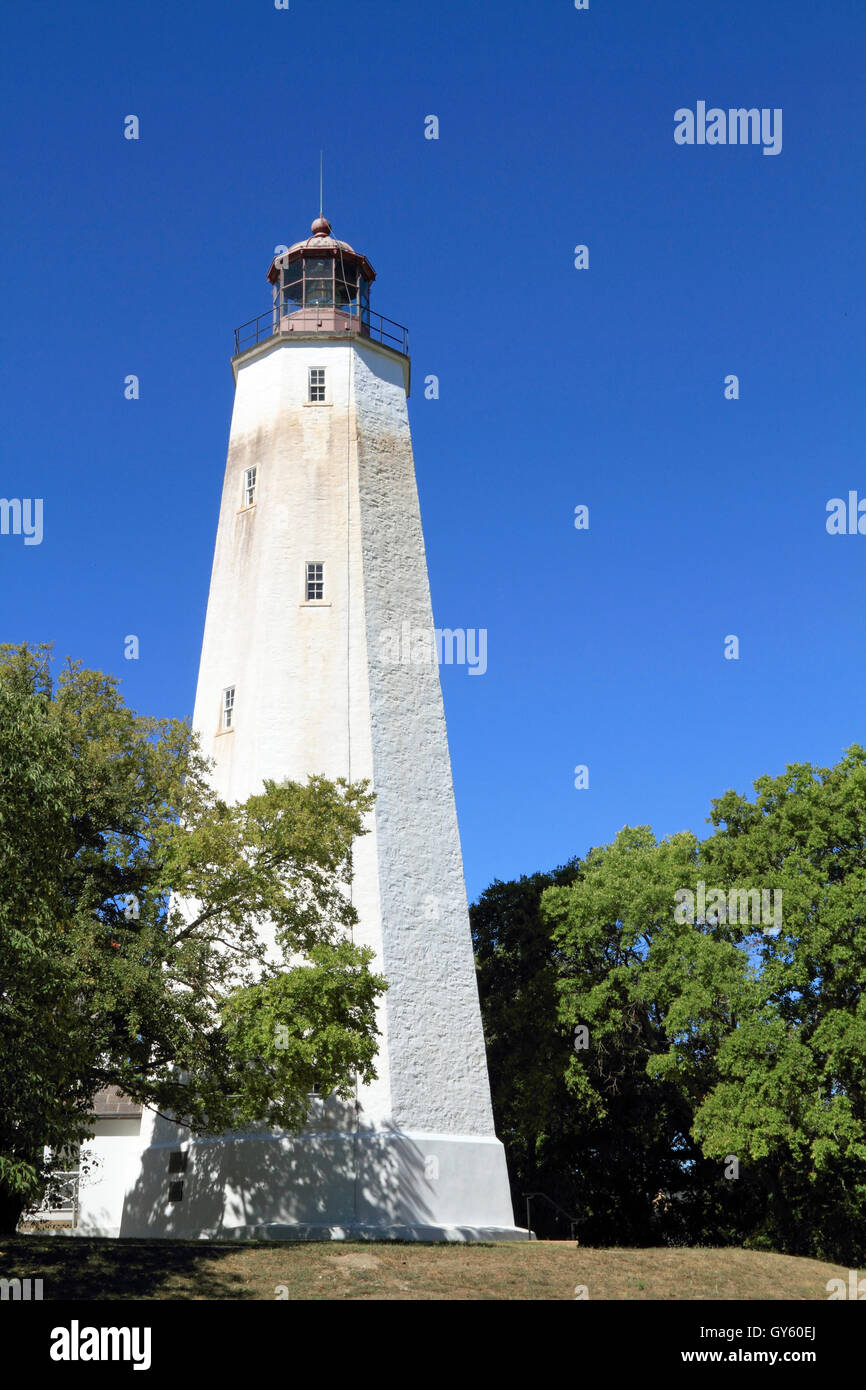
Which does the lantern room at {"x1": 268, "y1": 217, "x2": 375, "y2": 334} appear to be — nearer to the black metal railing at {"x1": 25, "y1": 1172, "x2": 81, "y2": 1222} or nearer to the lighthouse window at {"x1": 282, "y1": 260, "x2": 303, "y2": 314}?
the lighthouse window at {"x1": 282, "y1": 260, "x2": 303, "y2": 314}

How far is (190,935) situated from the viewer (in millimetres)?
28047

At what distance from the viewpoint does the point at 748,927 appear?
34.8m

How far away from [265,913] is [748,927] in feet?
44.9

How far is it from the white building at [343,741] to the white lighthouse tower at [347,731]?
55 millimetres

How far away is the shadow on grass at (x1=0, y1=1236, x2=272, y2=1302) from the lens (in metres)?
19.9

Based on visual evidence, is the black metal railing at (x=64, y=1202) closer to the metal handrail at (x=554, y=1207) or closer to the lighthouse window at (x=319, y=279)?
the metal handrail at (x=554, y=1207)

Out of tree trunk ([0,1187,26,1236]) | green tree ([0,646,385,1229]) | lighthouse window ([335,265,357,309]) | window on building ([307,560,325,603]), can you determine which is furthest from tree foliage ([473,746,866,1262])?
lighthouse window ([335,265,357,309])

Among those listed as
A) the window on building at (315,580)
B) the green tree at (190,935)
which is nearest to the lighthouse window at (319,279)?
the window on building at (315,580)

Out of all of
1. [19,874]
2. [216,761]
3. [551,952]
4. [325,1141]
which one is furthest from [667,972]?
[19,874]

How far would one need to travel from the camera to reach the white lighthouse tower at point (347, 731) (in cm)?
2966

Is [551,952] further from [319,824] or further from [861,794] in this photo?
[319,824]

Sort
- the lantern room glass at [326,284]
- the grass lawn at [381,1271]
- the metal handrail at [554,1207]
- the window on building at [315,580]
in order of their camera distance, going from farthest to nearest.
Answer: the metal handrail at [554,1207] → the lantern room glass at [326,284] → the window on building at [315,580] → the grass lawn at [381,1271]

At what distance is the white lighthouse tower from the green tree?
5.58 feet

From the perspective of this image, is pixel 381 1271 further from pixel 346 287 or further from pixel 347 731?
pixel 346 287
